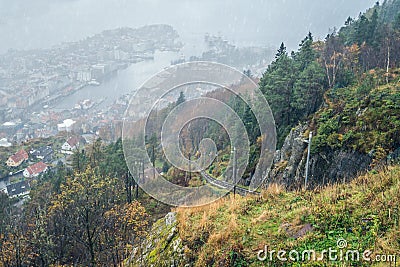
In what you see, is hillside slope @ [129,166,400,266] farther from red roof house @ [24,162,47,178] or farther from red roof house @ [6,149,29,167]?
red roof house @ [6,149,29,167]

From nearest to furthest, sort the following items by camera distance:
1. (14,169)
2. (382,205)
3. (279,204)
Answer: (382,205) → (279,204) → (14,169)

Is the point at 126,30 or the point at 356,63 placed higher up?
the point at 126,30

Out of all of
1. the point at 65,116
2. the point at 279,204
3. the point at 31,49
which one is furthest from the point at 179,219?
the point at 31,49

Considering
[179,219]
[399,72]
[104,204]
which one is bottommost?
[104,204]

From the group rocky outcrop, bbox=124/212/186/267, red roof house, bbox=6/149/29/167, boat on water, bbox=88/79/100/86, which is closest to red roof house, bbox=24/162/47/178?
red roof house, bbox=6/149/29/167

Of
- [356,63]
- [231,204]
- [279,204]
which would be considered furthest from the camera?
[356,63]

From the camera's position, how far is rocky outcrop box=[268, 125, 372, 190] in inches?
279

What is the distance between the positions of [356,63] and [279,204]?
47.7 ft

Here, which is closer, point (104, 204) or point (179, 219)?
point (179, 219)

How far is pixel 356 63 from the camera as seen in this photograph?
16203 millimetres

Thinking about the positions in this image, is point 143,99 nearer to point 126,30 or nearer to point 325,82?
point 325,82

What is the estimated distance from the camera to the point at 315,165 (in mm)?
8273

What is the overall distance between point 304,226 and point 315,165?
17.2 feet

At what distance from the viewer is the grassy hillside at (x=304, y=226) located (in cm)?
286
